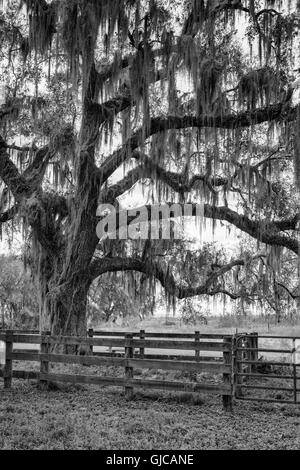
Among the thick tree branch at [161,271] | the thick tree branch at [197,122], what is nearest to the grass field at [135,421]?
the thick tree branch at [161,271]

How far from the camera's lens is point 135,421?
242 inches

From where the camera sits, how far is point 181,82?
38.1ft

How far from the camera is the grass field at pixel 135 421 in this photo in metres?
5.18

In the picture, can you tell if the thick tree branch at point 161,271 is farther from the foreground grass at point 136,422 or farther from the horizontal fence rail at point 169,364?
the foreground grass at point 136,422

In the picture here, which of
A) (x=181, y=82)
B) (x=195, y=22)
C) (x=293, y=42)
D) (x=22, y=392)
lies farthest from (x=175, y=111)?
(x=22, y=392)

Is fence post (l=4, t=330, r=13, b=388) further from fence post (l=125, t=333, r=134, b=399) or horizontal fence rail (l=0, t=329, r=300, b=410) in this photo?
fence post (l=125, t=333, r=134, b=399)

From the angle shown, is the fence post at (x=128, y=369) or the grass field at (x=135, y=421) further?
the fence post at (x=128, y=369)

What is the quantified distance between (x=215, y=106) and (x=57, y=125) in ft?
12.9

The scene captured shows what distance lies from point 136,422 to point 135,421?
8 cm

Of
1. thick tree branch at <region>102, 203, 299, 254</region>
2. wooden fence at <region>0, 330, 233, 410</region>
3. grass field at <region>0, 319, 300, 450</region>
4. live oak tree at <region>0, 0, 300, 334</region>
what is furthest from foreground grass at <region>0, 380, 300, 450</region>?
thick tree branch at <region>102, 203, 299, 254</region>

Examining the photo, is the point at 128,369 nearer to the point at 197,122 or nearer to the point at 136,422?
the point at 136,422

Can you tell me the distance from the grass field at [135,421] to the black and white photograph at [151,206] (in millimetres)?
32

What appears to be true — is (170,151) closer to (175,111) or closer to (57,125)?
(175,111)

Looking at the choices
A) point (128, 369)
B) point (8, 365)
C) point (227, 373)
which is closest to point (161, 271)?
point (8, 365)
